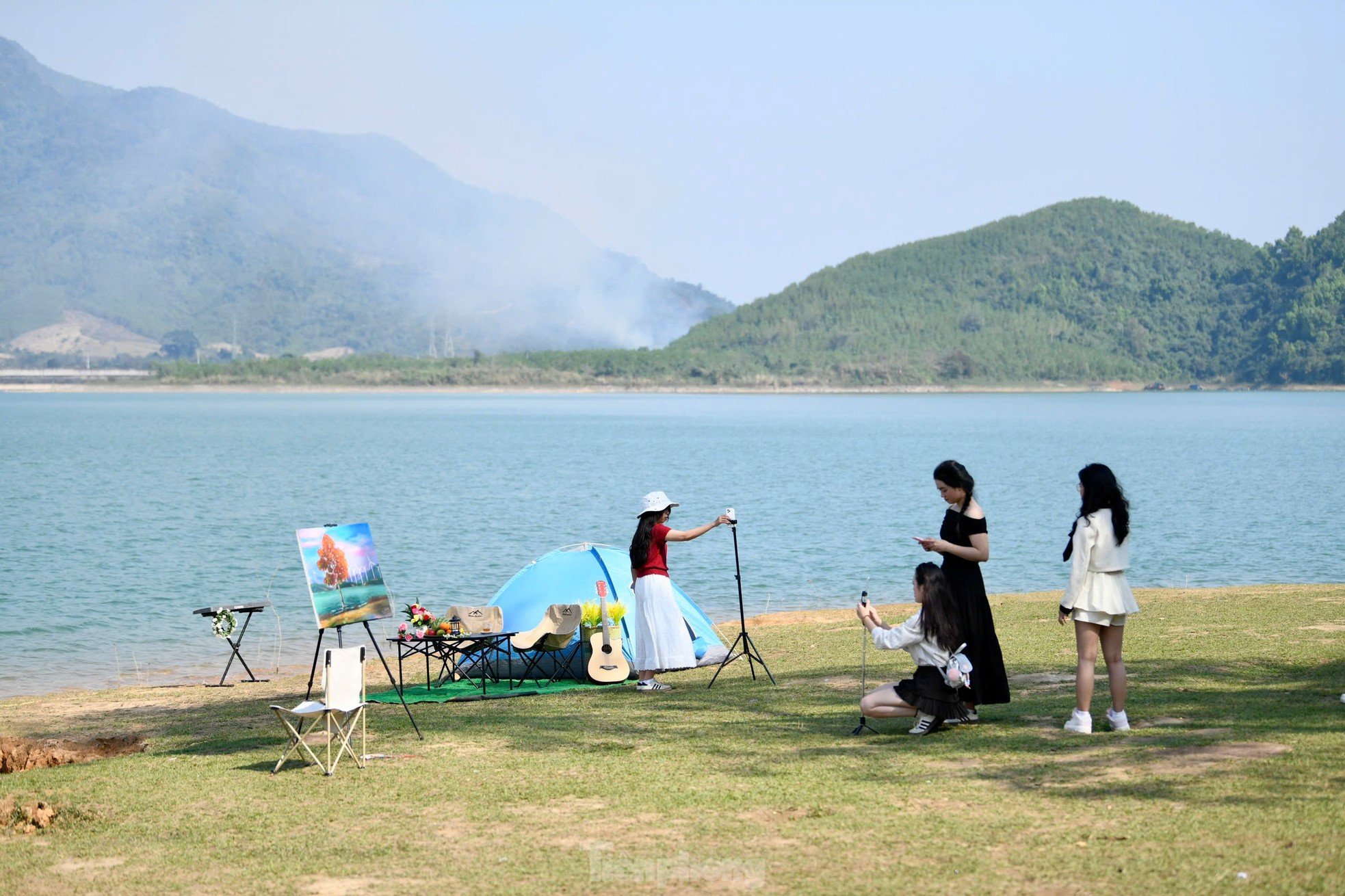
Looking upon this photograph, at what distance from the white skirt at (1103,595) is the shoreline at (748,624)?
323 inches

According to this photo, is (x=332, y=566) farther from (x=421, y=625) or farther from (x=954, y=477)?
(x=954, y=477)

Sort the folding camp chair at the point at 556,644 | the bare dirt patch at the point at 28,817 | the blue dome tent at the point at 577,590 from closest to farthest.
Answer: the bare dirt patch at the point at 28,817, the folding camp chair at the point at 556,644, the blue dome tent at the point at 577,590

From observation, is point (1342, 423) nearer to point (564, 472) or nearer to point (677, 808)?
point (564, 472)

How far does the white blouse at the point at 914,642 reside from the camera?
891 cm

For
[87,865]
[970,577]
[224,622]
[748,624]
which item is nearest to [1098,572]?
[970,577]

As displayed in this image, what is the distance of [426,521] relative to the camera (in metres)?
39.2

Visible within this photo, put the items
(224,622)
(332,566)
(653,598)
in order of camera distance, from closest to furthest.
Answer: (332,566)
(653,598)
(224,622)

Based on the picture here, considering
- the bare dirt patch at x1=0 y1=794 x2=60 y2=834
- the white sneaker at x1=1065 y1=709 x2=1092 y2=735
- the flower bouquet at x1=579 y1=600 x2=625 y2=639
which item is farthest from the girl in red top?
the bare dirt patch at x1=0 y1=794 x2=60 y2=834

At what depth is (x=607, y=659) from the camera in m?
12.8

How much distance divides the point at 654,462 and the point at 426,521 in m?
28.9

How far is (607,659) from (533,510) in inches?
1209

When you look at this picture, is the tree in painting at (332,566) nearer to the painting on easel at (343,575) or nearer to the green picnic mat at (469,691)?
the painting on easel at (343,575)

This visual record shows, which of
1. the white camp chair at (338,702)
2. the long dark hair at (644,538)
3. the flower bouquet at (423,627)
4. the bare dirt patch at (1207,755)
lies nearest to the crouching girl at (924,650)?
the bare dirt patch at (1207,755)

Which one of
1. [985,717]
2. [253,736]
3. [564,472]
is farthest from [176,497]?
[985,717]
